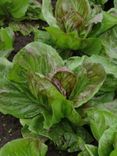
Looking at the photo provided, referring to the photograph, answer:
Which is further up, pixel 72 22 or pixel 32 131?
pixel 72 22

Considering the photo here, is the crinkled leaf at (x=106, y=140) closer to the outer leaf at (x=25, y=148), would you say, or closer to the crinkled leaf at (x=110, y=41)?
the outer leaf at (x=25, y=148)

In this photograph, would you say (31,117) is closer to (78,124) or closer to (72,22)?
(78,124)

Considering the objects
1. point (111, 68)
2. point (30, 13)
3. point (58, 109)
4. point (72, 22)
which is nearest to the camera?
point (58, 109)

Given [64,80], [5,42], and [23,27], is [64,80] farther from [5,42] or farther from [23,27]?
[23,27]

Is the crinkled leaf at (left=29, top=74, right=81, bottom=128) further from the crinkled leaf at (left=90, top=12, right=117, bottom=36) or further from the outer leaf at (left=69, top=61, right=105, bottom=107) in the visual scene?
the crinkled leaf at (left=90, top=12, right=117, bottom=36)

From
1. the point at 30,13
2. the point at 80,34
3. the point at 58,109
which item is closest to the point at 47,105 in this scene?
the point at 58,109

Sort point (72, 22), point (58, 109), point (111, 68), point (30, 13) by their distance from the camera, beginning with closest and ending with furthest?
point (58, 109) → point (111, 68) → point (72, 22) → point (30, 13)

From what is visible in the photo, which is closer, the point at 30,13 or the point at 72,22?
the point at 72,22

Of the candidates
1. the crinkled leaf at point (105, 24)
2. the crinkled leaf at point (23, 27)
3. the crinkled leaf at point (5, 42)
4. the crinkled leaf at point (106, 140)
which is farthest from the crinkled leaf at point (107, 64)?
the crinkled leaf at point (23, 27)
